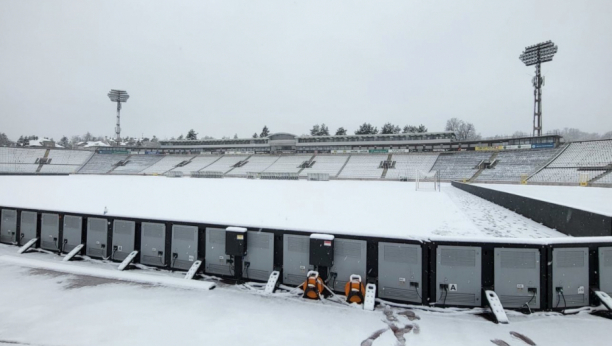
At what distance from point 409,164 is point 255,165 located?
1220 inches

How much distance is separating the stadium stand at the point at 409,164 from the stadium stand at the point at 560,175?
52.2ft

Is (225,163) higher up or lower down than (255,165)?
higher up

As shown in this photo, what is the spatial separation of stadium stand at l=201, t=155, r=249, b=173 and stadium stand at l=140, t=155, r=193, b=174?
906cm

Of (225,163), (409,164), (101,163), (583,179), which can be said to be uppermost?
(225,163)

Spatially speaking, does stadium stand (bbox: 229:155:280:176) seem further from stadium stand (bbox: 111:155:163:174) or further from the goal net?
the goal net

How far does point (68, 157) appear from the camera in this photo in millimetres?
64812

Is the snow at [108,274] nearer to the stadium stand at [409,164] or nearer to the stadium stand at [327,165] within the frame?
the stadium stand at [409,164]

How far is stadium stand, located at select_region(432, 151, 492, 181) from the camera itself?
46.3 meters

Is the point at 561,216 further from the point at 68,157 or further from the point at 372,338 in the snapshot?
the point at 68,157

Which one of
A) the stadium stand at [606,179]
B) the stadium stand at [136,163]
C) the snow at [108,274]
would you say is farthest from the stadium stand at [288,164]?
the snow at [108,274]

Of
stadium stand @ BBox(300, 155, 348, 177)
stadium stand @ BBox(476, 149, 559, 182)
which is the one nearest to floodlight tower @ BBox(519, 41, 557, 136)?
stadium stand @ BBox(476, 149, 559, 182)

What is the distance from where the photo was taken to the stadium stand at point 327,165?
56.4 meters

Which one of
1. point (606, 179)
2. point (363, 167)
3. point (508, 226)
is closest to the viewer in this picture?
point (508, 226)

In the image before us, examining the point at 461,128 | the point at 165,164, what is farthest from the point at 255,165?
the point at 461,128
